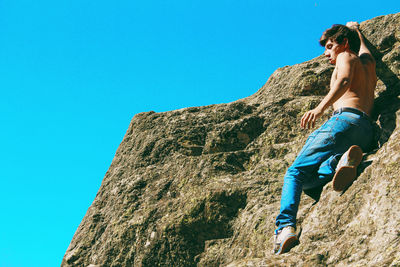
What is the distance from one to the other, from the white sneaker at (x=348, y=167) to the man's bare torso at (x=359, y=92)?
1.14 metres

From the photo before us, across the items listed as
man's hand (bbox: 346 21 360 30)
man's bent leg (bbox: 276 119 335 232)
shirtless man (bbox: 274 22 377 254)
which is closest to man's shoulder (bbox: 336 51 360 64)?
shirtless man (bbox: 274 22 377 254)

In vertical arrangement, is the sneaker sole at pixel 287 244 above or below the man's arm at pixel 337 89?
below

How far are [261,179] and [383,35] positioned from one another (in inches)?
159

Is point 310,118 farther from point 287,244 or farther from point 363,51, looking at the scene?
point 363,51

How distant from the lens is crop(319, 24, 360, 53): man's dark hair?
739cm

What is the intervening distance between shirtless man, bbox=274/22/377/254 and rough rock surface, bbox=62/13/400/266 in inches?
8.7

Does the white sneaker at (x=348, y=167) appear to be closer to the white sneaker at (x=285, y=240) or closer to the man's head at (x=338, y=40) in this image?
the white sneaker at (x=285, y=240)

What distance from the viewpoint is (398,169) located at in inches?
199

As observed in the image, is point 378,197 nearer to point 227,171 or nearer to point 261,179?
point 261,179

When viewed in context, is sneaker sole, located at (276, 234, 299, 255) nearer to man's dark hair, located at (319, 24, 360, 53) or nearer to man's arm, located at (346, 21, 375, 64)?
man's arm, located at (346, 21, 375, 64)

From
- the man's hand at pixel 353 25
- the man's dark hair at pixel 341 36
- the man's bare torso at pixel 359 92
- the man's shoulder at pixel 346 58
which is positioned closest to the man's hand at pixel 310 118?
the man's bare torso at pixel 359 92

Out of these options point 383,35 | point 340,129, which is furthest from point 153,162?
point 383,35

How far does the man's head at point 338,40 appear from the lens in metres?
7.37

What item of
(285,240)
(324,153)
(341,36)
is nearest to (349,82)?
(324,153)
